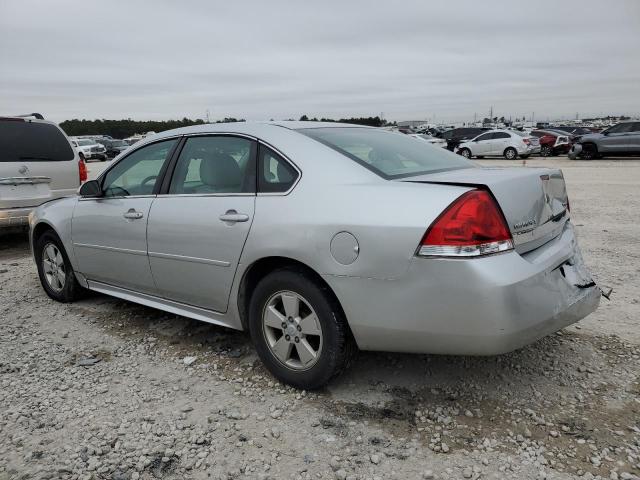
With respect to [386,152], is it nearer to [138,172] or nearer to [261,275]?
[261,275]

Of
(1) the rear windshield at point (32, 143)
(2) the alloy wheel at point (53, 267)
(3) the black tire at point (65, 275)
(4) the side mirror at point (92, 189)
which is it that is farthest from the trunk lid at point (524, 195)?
(1) the rear windshield at point (32, 143)

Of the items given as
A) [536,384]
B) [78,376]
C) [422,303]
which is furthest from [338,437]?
[78,376]

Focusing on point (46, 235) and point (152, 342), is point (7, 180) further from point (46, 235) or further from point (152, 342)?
point (152, 342)

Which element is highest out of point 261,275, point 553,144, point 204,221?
point 204,221

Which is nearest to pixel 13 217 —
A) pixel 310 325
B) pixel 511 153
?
pixel 310 325

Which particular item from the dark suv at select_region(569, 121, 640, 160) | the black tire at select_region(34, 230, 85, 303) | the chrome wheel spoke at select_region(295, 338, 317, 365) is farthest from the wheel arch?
the dark suv at select_region(569, 121, 640, 160)

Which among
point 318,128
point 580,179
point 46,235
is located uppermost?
point 318,128

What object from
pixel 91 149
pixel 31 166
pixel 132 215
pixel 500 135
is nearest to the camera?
pixel 132 215

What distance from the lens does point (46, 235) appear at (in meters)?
5.10

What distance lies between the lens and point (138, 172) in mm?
4254

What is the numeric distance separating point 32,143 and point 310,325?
19.7 ft

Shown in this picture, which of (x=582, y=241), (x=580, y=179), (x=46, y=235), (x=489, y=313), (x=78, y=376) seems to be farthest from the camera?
(x=580, y=179)

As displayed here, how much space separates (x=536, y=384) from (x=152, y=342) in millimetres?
2649

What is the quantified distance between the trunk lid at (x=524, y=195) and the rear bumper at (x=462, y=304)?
12 cm
